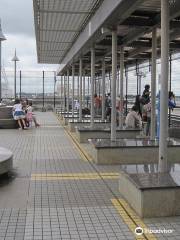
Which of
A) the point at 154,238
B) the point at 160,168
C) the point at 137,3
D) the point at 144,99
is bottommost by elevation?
the point at 154,238

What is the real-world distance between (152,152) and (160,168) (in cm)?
308

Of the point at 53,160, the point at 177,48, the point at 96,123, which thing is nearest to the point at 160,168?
the point at 53,160

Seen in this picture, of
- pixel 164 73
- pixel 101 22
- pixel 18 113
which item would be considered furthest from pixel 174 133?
pixel 164 73

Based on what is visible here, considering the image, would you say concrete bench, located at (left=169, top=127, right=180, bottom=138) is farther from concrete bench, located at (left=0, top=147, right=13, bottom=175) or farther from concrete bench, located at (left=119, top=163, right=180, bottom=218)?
concrete bench, located at (left=119, top=163, right=180, bottom=218)

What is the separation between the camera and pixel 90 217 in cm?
632

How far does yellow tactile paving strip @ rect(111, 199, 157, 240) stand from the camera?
5.55 metres

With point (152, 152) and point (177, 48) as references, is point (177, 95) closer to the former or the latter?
point (177, 48)

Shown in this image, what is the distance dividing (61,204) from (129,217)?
3.92 ft

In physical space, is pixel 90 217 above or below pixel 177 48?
below

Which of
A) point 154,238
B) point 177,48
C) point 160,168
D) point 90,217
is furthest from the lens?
point 177,48

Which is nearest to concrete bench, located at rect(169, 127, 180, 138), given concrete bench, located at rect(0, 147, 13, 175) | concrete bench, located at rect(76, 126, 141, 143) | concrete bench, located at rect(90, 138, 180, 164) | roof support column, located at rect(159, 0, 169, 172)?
concrete bench, located at rect(76, 126, 141, 143)

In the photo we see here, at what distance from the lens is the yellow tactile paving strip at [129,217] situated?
555cm

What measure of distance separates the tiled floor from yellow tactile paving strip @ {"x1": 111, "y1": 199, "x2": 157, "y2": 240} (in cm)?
8

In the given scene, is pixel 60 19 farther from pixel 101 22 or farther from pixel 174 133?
pixel 174 133
